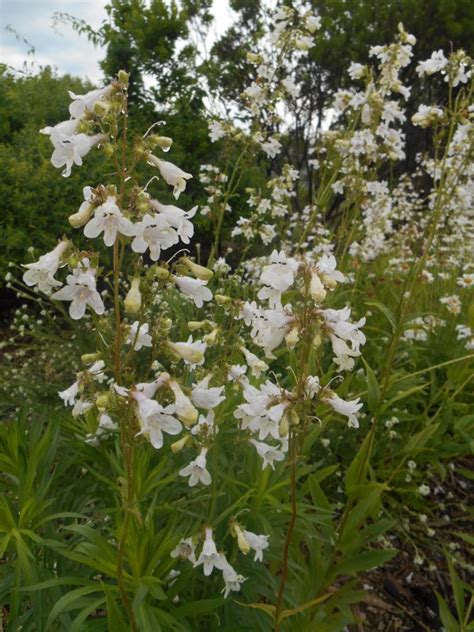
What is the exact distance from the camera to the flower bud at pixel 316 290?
1.55 m

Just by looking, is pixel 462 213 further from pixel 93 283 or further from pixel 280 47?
pixel 93 283

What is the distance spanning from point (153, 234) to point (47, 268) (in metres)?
0.33

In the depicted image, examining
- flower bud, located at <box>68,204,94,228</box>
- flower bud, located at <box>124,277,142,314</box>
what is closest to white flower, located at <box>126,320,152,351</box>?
flower bud, located at <box>124,277,142,314</box>

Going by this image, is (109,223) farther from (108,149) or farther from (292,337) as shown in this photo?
(292,337)

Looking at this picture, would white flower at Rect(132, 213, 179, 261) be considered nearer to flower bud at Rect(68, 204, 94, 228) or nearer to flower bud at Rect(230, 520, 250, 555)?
flower bud at Rect(68, 204, 94, 228)

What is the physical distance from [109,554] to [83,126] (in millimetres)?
1357

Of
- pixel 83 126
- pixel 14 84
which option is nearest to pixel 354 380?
pixel 83 126

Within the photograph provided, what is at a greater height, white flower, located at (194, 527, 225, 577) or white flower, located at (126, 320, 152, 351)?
white flower, located at (126, 320, 152, 351)

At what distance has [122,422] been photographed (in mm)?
1541

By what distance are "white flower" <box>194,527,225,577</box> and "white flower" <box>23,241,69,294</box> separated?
0.99 metres

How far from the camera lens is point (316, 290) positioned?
1558mm

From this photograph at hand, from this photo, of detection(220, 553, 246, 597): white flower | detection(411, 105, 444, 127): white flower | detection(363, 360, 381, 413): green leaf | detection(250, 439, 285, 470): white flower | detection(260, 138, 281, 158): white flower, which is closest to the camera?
detection(220, 553, 246, 597): white flower

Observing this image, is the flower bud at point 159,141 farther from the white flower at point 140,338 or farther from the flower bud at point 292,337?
the flower bud at point 292,337

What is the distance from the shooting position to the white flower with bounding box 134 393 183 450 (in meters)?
1.44
